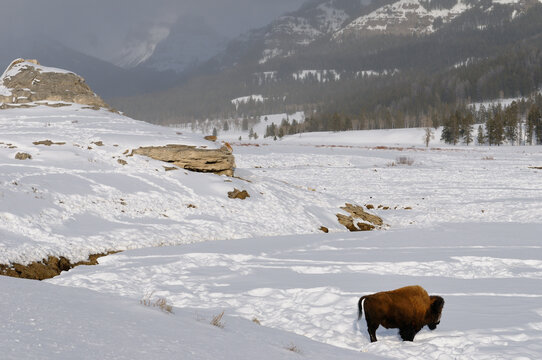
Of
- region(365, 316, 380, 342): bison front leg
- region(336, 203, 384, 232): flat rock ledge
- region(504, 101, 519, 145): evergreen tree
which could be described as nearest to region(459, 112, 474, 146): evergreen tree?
region(504, 101, 519, 145): evergreen tree

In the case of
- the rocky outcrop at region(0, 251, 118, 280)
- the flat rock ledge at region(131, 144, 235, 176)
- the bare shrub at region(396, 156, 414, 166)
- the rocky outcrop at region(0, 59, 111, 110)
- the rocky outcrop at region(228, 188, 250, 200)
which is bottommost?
the rocky outcrop at region(0, 251, 118, 280)

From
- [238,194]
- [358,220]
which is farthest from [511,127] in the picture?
[238,194]

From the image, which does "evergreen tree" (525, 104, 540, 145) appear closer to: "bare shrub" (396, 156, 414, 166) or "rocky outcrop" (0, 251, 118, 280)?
"bare shrub" (396, 156, 414, 166)

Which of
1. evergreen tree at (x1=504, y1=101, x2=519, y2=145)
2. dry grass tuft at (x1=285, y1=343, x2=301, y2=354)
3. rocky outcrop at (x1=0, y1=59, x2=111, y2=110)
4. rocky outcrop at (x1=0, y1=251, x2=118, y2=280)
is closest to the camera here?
dry grass tuft at (x1=285, y1=343, x2=301, y2=354)

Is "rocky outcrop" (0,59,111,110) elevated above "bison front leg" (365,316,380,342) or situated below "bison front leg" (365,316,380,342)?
above

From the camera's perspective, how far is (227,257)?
1354 centimetres

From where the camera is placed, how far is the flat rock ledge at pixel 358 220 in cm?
2247

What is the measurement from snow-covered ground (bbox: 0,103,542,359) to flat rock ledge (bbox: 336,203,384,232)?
737 mm

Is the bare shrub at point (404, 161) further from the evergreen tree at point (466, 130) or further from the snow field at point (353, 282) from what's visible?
the evergreen tree at point (466, 130)

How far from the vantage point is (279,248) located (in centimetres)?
1521

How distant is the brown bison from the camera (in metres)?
6.46

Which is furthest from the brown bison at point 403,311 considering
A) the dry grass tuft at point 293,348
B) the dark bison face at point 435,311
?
the dry grass tuft at point 293,348

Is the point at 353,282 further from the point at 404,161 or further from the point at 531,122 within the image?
the point at 531,122

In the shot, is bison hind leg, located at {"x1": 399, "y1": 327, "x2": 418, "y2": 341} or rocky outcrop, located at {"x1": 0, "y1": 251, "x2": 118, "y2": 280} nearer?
bison hind leg, located at {"x1": 399, "y1": 327, "x2": 418, "y2": 341}
